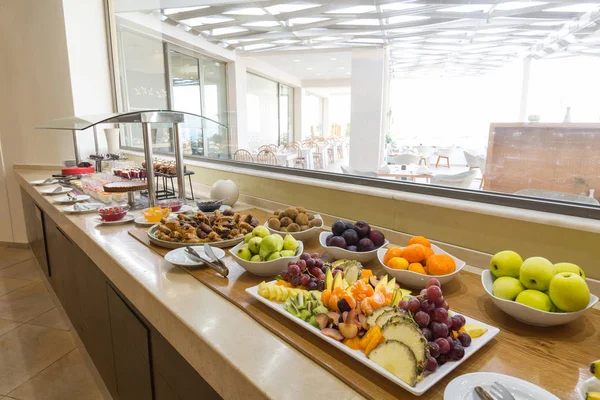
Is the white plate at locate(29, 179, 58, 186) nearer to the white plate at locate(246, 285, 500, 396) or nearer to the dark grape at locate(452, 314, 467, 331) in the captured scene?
the white plate at locate(246, 285, 500, 396)

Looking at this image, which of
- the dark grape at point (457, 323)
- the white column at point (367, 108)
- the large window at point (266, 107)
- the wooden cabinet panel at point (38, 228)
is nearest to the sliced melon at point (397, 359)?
the dark grape at point (457, 323)

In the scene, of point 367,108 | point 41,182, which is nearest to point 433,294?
point 367,108

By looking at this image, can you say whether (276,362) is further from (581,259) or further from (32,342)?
(32,342)

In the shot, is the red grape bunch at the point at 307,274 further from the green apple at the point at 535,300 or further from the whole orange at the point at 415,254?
the green apple at the point at 535,300

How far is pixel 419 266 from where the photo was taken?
0.81 metres

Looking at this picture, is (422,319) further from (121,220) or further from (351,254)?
(121,220)

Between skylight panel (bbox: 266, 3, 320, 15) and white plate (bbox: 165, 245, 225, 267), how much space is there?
1.47 meters

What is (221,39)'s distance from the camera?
2.92 meters

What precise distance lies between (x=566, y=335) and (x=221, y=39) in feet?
9.72

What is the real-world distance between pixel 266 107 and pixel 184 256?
14.2 feet

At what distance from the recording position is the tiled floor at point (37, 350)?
5.17ft

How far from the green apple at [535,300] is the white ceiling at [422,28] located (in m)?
0.69

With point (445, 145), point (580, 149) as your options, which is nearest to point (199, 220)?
point (445, 145)

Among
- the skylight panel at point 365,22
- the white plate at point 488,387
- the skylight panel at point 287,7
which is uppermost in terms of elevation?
the skylight panel at point 287,7
